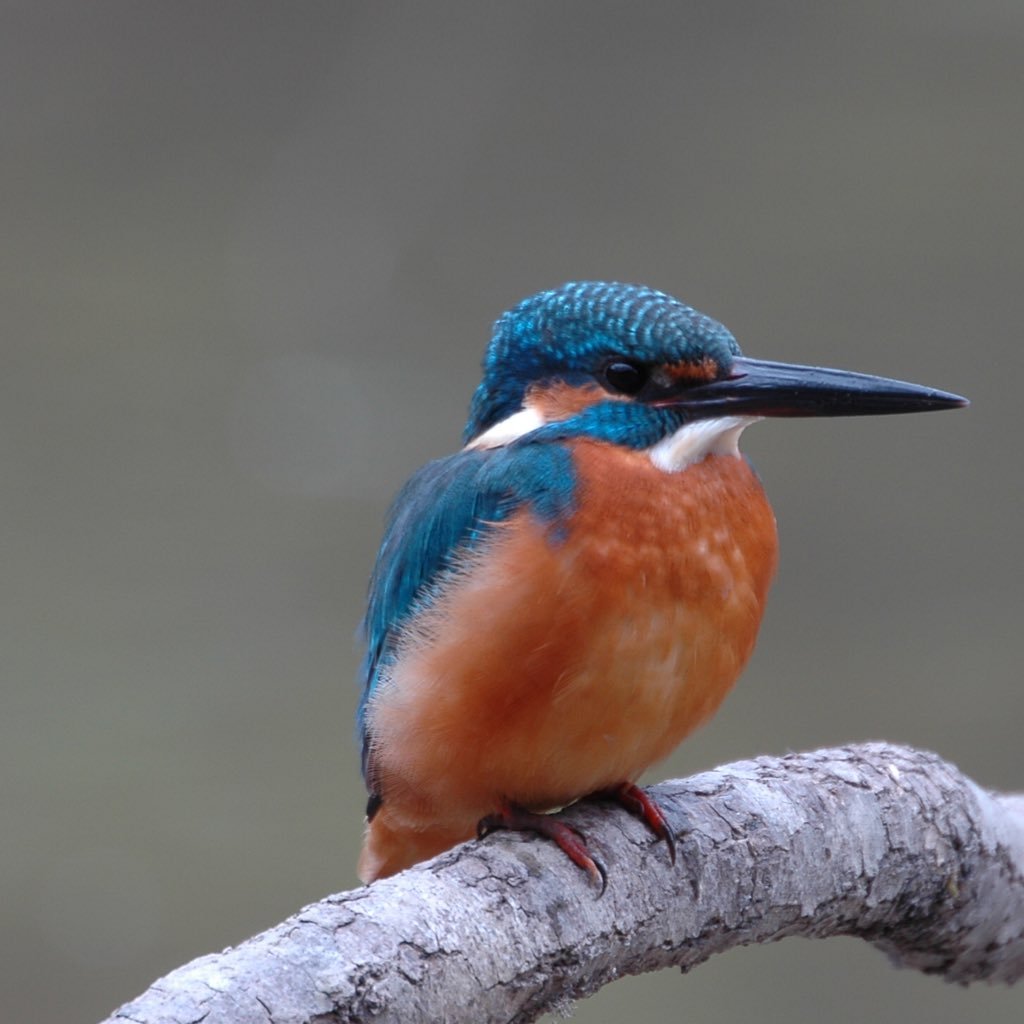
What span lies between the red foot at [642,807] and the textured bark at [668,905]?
0.01 meters

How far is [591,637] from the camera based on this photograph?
165 centimetres

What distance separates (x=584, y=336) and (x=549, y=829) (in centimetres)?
52

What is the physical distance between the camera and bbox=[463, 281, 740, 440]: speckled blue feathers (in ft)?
5.74

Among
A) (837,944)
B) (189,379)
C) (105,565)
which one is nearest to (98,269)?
(189,379)

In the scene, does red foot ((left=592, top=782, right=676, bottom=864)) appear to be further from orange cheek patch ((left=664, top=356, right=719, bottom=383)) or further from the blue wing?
orange cheek patch ((left=664, top=356, right=719, bottom=383))

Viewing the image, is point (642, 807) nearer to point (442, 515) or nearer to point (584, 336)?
point (442, 515)

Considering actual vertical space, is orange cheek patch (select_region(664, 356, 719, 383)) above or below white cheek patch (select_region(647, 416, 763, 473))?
above

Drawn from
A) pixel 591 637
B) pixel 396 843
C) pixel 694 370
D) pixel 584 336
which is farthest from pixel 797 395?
pixel 396 843

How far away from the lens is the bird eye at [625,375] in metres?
1.77

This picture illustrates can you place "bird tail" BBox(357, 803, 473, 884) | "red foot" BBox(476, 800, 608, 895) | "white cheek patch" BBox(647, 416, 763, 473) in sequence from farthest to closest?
"bird tail" BBox(357, 803, 473, 884) < "white cheek patch" BBox(647, 416, 763, 473) < "red foot" BBox(476, 800, 608, 895)

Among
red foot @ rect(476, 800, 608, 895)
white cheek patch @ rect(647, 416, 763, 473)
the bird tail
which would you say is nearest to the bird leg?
red foot @ rect(476, 800, 608, 895)

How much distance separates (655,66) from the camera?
6.40 metres

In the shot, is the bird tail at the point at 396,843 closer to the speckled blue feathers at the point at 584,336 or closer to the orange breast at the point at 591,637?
the orange breast at the point at 591,637

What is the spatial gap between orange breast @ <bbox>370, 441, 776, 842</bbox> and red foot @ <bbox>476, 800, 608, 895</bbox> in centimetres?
2
